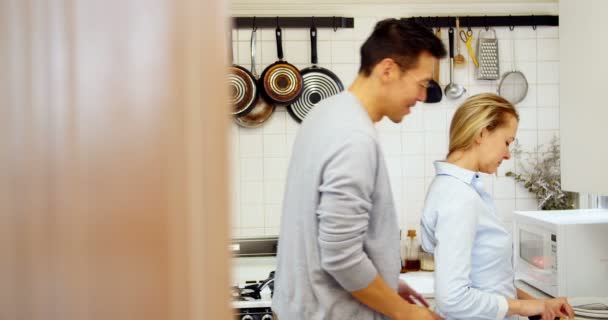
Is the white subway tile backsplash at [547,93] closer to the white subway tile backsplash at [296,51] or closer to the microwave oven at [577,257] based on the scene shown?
the microwave oven at [577,257]

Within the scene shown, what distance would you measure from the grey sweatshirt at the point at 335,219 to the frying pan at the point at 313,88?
1.81 m

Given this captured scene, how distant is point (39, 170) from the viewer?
0.10 metres

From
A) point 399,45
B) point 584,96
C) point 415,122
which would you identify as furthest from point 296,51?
point 399,45

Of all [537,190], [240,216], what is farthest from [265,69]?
[537,190]

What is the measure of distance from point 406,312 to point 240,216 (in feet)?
6.41

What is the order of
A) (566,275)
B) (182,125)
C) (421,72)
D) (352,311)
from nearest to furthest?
1. (182,125)
2. (352,311)
3. (421,72)
4. (566,275)

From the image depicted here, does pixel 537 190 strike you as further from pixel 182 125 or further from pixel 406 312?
pixel 182 125

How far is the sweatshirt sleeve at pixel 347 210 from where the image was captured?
106cm

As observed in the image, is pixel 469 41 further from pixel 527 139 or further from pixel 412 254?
pixel 412 254

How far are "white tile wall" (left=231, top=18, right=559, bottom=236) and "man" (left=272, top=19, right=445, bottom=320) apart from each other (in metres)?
1.76

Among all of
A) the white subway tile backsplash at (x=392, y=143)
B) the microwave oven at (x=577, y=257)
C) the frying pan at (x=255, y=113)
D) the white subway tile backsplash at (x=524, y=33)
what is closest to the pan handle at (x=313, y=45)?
the frying pan at (x=255, y=113)

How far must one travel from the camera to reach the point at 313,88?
3.00 m

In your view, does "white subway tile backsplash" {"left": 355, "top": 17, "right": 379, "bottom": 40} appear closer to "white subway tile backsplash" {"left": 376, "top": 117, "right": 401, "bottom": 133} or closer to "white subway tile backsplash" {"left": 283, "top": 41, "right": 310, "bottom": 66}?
"white subway tile backsplash" {"left": 283, "top": 41, "right": 310, "bottom": 66}

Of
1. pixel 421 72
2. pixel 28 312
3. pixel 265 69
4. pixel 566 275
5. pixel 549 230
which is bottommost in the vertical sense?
pixel 566 275
